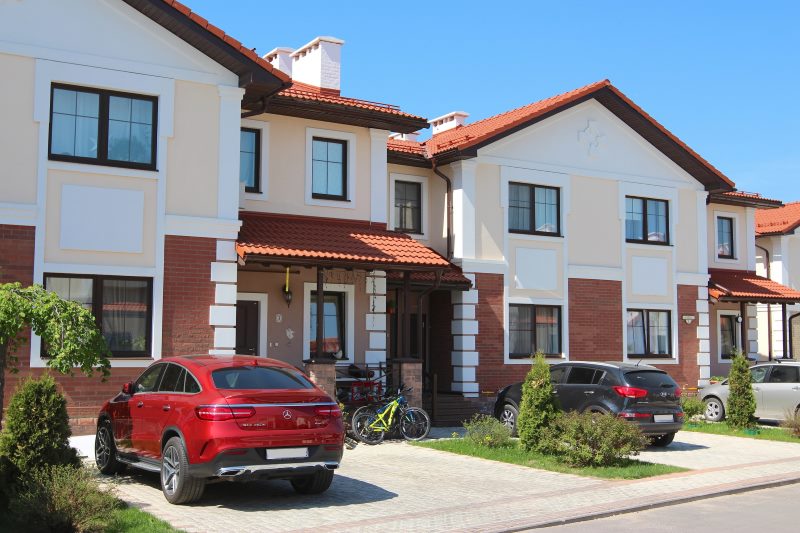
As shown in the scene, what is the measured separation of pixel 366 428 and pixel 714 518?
23.2ft

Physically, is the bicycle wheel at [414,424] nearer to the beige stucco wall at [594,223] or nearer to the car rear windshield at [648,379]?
the car rear windshield at [648,379]

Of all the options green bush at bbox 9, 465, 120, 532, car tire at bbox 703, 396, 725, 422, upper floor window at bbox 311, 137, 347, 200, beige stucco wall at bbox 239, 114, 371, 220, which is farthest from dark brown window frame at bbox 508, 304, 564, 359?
green bush at bbox 9, 465, 120, 532

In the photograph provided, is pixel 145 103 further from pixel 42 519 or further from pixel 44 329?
pixel 42 519

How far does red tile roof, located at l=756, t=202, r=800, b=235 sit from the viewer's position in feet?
94.4

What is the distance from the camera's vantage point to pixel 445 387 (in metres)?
21.0

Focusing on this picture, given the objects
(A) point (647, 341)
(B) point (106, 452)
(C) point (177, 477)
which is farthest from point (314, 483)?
(A) point (647, 341)

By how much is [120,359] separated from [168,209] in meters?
2.78

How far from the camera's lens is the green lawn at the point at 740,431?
17312mm

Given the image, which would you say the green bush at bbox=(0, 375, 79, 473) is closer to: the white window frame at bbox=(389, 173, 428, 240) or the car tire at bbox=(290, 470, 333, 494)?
the car tire at bbox=(290, 470, 333, 494)

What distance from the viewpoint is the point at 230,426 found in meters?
9.27

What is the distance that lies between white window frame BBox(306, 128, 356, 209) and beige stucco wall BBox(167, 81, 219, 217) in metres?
2.75

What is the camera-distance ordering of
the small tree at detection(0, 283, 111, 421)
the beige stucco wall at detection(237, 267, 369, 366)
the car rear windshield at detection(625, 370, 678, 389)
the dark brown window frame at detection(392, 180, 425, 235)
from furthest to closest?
the dark brown window frame at detection(392, 180, 425, 235)
the beige stucco wall at detection(237, 267, 369, 366)
the car rear windshield at detection(625, 370, 678, 389)
the small tree at detection(0, 283, 111, 421)

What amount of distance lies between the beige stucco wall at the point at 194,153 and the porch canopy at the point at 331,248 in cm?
110

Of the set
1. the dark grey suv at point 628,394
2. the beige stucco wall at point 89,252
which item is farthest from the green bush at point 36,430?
the dark grey suv at point 628,394
